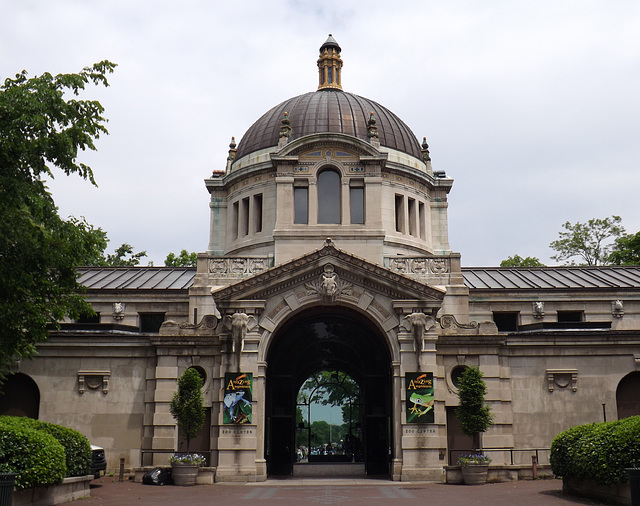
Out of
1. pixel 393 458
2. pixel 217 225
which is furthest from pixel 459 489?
pixel 217 225

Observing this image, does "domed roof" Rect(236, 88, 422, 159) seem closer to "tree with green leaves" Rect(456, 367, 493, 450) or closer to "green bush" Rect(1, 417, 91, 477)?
"tree with green leaves" Rect(456, 367, 493, 450)

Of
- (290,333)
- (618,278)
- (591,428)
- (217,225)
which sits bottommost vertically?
(591,428)

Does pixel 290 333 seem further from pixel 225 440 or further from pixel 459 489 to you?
pixel 459 489

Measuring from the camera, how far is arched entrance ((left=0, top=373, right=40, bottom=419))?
33.1m

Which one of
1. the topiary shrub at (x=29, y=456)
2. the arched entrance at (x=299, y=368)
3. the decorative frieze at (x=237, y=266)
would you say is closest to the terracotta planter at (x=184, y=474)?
the arched entrance at (x=299, y=368)

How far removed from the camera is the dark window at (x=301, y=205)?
130ft

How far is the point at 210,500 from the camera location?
22.1 m

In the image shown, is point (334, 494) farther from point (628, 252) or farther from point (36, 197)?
point (628, 252)

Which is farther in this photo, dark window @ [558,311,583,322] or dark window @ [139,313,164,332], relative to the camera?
dark window @ [558,311,583,322]

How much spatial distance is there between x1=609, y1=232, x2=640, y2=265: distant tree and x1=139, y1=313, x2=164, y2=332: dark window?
4273 cm

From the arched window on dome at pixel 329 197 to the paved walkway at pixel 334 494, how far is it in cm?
1585

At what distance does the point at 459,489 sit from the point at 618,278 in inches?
943

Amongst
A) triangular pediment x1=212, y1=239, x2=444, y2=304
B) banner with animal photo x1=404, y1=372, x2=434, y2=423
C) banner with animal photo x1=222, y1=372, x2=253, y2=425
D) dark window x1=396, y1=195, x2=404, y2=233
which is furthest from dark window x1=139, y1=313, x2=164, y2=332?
banner with animal photo x1=404, y1=372, x2=434, y2=423

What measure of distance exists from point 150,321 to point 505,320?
21457mm
